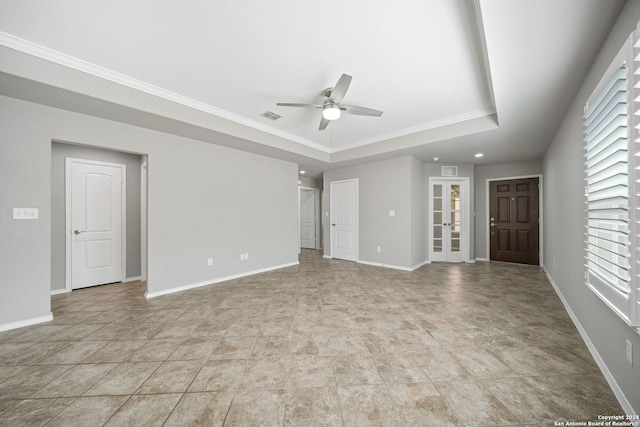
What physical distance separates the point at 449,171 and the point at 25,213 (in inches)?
285

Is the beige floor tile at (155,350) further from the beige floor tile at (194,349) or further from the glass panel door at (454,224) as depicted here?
the glass panel door at (454,224)

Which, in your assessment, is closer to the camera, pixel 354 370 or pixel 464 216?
pixel 354 370

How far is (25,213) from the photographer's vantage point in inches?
100

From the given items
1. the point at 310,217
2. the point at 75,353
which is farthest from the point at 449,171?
the point at 75,353

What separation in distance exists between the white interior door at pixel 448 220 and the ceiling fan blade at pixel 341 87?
4280 mm

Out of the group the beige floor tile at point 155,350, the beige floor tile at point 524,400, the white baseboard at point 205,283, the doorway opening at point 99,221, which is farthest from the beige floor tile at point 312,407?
the doorway opening at point 99,221

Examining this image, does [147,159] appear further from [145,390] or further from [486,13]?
[486,13]

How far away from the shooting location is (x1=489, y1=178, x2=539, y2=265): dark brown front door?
537 cm

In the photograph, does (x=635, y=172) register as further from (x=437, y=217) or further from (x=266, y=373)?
(x=437, y=217)

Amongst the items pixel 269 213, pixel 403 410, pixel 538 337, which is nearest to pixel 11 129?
pixel 269 213

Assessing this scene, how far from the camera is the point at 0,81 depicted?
215 centimetres

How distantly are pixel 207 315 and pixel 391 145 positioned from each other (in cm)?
403

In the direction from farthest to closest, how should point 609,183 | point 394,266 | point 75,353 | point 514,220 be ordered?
point 514,220, point 394,266, point 75,353, point 609,183

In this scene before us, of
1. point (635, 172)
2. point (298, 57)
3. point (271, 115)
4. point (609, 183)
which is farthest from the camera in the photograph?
point (271, 115)
